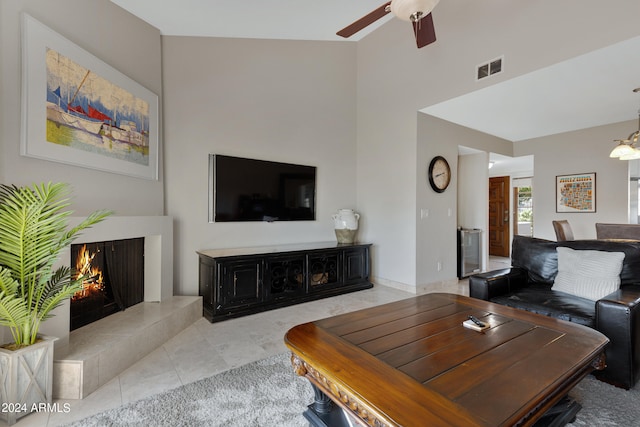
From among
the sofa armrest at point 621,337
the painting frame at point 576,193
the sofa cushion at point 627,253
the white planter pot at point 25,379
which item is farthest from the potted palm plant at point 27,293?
the painting frame at point 576,193

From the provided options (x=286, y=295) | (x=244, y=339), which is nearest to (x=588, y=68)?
(x=286, y=295)

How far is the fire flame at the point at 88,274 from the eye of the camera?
2.30 m

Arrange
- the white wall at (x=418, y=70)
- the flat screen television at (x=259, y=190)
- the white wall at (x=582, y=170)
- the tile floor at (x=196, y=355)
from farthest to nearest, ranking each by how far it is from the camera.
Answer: the white wall at (x=582, y=170) → the flat screen television at (x=259, y=190) → the white wall at (x=418, y=70) → the tile floor at (x=196, y=355)

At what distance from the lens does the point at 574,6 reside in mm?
2592

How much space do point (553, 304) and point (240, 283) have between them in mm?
2711

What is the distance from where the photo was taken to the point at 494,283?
8.31ft

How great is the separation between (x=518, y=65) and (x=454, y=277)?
284 centimetres

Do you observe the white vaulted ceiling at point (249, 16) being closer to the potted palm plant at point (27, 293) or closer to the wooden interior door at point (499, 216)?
the potted palm plant at point (27, 293)

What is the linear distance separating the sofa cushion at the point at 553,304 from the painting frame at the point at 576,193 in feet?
10.4

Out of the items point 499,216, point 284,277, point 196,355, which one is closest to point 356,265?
point 284,277

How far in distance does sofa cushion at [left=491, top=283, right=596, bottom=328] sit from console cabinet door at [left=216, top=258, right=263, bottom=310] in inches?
88.4

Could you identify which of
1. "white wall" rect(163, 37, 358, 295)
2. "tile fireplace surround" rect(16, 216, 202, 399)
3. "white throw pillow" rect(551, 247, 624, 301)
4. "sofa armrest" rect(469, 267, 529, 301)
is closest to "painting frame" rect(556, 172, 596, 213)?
"white throw pillow" rect(551, 247, 624, 301)

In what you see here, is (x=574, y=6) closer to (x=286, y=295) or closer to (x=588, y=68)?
(x=588, y=68)

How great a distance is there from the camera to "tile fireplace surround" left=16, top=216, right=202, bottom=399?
5.84 feet
